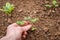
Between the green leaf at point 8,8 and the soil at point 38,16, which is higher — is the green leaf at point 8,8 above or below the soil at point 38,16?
above

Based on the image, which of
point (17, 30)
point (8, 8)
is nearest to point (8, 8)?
point (8, 8)

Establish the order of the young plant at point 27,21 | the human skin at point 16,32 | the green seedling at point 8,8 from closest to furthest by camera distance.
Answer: the human skin at point 16,32
the young plant at point 27,21
the green seedling at point 8,8

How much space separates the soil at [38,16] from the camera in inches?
87.4

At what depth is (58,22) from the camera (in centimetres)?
230

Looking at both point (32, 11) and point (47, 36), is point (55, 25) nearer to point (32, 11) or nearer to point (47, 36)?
point (47, 36)

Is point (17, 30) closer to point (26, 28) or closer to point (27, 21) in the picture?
point (26, 28)

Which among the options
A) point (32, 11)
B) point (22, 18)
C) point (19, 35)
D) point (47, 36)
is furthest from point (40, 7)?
point (19, 35)

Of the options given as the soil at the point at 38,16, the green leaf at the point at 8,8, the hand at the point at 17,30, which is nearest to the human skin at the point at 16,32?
the hand at the point at 17,30

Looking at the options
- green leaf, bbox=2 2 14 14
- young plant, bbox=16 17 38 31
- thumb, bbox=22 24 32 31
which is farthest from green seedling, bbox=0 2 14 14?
thumb, bbox=22 24 32 31

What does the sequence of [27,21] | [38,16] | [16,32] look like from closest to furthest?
[16,32] → [27,21] → [38,16]

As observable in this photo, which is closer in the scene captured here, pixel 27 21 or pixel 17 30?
pixel 17 30

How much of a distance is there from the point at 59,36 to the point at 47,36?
137 mm

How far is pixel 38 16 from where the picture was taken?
238 cm

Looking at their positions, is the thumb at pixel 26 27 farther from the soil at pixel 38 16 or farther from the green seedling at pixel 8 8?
the green seedling at pixel 8 8
